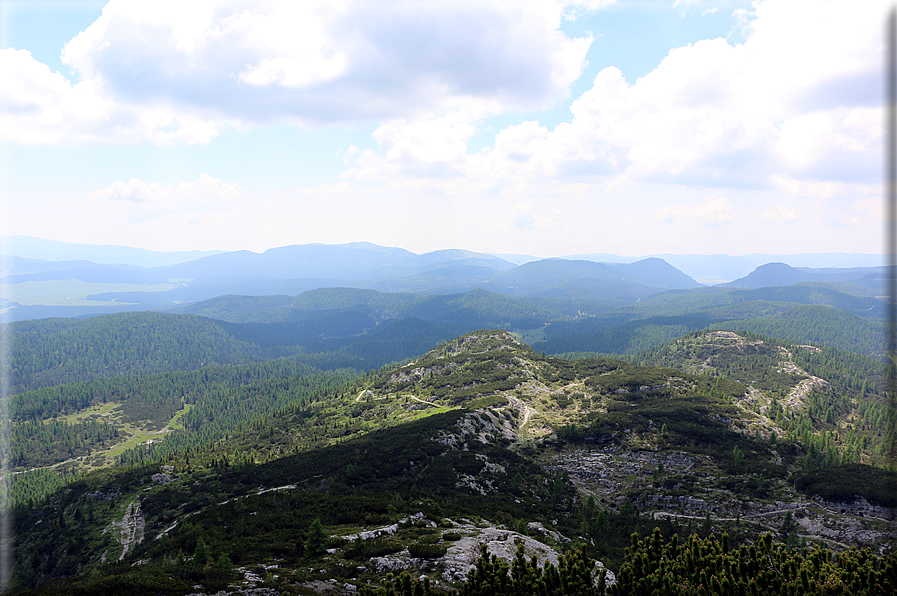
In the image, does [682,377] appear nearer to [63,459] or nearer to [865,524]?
[865,524]

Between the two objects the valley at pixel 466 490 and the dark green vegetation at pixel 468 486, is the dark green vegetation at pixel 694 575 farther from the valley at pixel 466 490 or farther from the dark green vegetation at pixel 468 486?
the valley at pixel 466 490

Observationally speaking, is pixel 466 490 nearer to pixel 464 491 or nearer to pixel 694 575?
pixel 464 491

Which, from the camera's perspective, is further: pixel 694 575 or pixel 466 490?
pixel 466 490

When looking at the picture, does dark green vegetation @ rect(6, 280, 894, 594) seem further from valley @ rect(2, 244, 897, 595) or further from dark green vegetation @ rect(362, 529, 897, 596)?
valley @ rect(2, 244, 897, 595)

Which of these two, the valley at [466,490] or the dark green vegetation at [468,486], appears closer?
the valley at [466,490]

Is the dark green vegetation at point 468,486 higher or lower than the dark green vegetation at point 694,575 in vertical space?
lower

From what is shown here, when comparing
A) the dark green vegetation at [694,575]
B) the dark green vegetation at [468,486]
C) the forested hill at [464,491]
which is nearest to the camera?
the dark green vegetation at [694,575]

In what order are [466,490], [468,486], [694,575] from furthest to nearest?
[468,486], [466,490], [694,575]

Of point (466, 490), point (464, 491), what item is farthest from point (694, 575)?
point (466, 490)

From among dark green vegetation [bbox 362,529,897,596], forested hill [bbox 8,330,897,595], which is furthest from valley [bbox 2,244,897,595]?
dark green vegetation [bbox 362,529,897,596]

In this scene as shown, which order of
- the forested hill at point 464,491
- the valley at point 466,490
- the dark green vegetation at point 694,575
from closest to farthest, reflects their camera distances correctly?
the dark green vegetation at point 694,575
the valley at point 466,490
the forested hill at point 464,491

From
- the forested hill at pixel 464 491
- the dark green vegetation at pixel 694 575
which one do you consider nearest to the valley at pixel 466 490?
the forested hill at pixel 464 491

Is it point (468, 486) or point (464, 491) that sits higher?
point (464, 491)

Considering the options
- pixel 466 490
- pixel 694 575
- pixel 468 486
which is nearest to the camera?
pixel 694 575
